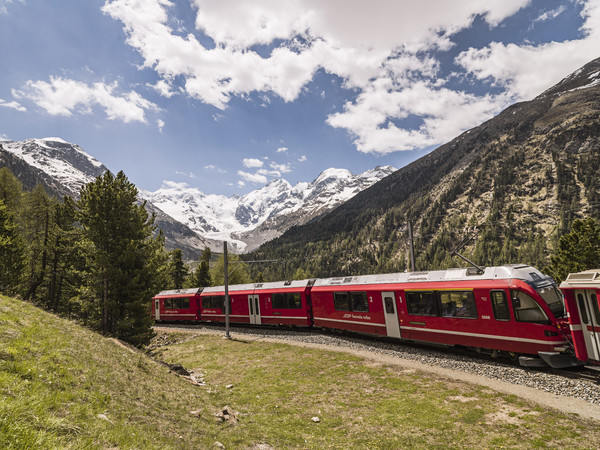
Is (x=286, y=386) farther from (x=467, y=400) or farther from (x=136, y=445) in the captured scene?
(x=136, y=445)

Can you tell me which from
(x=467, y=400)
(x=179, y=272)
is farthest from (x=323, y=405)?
(x=179, y=272)

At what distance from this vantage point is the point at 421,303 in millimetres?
17297

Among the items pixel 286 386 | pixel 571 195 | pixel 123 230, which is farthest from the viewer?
pixel 571 195

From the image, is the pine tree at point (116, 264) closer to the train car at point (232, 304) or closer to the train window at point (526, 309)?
the train car at point (232, 304)

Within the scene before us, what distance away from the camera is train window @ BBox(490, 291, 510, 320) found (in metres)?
13.8

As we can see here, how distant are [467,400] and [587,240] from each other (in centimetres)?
3500

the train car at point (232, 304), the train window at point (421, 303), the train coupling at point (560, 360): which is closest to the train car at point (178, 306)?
the train car at point (232, 304)

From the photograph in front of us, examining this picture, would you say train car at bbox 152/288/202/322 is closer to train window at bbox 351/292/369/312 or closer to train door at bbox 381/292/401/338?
train window at bbox 351/292/369/312

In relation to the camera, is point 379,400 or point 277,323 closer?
point 379,400

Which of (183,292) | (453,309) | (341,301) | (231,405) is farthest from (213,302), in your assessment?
(453,309)

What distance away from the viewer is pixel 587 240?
111ft

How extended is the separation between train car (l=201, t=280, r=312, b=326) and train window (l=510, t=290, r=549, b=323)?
15164 mm

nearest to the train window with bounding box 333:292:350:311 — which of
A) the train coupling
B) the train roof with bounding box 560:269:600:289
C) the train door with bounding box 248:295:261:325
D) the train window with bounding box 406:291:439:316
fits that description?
the train window with bounding box 406:291:439:316

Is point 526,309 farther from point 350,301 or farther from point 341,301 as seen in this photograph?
point 341,301
